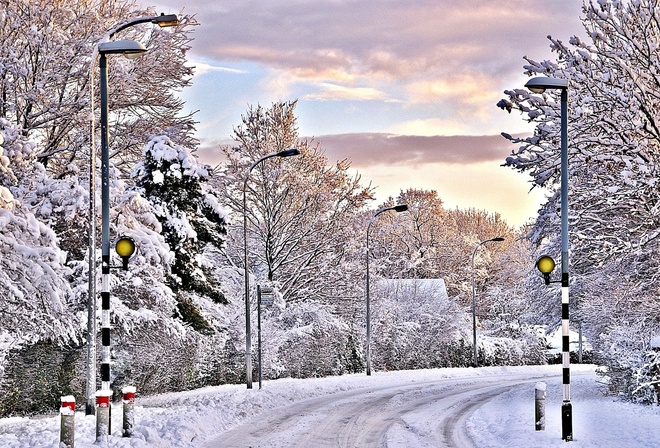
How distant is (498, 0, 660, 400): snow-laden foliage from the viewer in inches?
845

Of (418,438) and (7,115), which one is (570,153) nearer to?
(418,438)

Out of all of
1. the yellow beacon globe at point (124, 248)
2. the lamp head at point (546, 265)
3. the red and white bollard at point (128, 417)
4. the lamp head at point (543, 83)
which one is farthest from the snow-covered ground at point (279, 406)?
the lamp head at point (543, 83)

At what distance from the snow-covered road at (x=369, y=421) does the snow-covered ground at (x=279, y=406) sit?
45cm

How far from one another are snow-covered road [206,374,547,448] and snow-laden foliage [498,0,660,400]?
5533mm

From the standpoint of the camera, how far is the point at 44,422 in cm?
1694

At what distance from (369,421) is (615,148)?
9.82 metres

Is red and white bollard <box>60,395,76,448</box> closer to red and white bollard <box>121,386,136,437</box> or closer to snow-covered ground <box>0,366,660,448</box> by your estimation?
snow-covered ground <box>0,366,660,448</box>

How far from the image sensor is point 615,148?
862 inches

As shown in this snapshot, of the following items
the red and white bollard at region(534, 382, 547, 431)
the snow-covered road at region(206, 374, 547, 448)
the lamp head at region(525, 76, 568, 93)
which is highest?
the lamp head at region(525, 76, 568, 93)

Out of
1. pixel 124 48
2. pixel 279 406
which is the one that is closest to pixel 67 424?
pixel 124 48

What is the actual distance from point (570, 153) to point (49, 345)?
49.7 ft

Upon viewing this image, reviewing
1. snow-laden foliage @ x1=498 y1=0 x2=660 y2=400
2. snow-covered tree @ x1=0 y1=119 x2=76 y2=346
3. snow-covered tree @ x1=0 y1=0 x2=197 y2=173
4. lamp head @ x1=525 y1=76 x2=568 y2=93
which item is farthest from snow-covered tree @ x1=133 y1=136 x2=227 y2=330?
lamp head @ x1=525 y1=76 x2=568 y2=93

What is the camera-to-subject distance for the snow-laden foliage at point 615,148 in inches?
845

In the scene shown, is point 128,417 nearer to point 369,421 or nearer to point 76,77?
point 369,421
